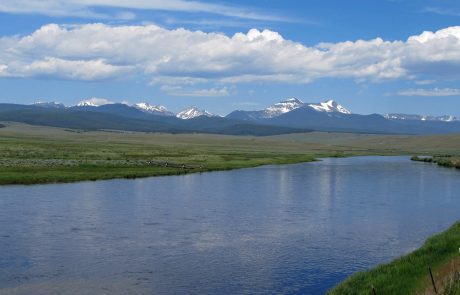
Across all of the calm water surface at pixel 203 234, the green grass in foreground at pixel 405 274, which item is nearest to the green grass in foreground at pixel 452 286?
the green grass in foreground at pixel 405 274

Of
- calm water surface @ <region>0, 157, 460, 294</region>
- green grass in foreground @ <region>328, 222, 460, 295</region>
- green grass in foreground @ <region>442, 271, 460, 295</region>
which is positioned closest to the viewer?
green grass in foreground @ <region>442, 271, 460, 295</region>

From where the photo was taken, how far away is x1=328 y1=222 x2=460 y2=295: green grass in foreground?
912 inches

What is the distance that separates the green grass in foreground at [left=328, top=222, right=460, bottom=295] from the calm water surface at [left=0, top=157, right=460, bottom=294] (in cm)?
199

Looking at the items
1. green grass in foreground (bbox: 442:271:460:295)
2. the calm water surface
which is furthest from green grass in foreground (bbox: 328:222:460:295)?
the calm water surface

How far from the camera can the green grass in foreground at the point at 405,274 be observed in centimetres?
2316

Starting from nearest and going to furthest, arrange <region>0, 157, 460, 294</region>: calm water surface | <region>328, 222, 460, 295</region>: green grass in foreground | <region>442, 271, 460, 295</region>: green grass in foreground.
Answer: <region>442, 271, 460, 295</region>: green grass in foreground < <region>328, 222, 460, 295</region>: green grass in foreground < <region>0, 157, 460, 294</region>: calm water surface

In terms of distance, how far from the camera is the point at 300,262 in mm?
30125

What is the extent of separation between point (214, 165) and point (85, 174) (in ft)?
92.6

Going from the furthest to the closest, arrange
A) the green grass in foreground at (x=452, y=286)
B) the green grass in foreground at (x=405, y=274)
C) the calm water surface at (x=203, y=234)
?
the calm water surface at (x=203, y=234)
the green grass in foreground at (x=405, y=274)
the green grass in foreground at (x=452, y=286)

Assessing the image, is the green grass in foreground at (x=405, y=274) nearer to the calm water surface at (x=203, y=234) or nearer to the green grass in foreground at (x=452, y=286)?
the green grass in foreground at (x=452, y=286)

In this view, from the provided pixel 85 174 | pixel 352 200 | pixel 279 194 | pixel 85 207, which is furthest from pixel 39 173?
pixel 352 200

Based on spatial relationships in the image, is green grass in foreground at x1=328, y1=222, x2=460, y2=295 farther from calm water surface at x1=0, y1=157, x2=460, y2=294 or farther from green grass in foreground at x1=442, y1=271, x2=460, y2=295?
calm water surface at x1=0, y1=157, x2=460, y2=294

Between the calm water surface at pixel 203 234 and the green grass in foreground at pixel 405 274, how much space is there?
199 centimetres

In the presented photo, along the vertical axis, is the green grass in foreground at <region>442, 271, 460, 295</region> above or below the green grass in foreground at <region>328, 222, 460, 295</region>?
above
